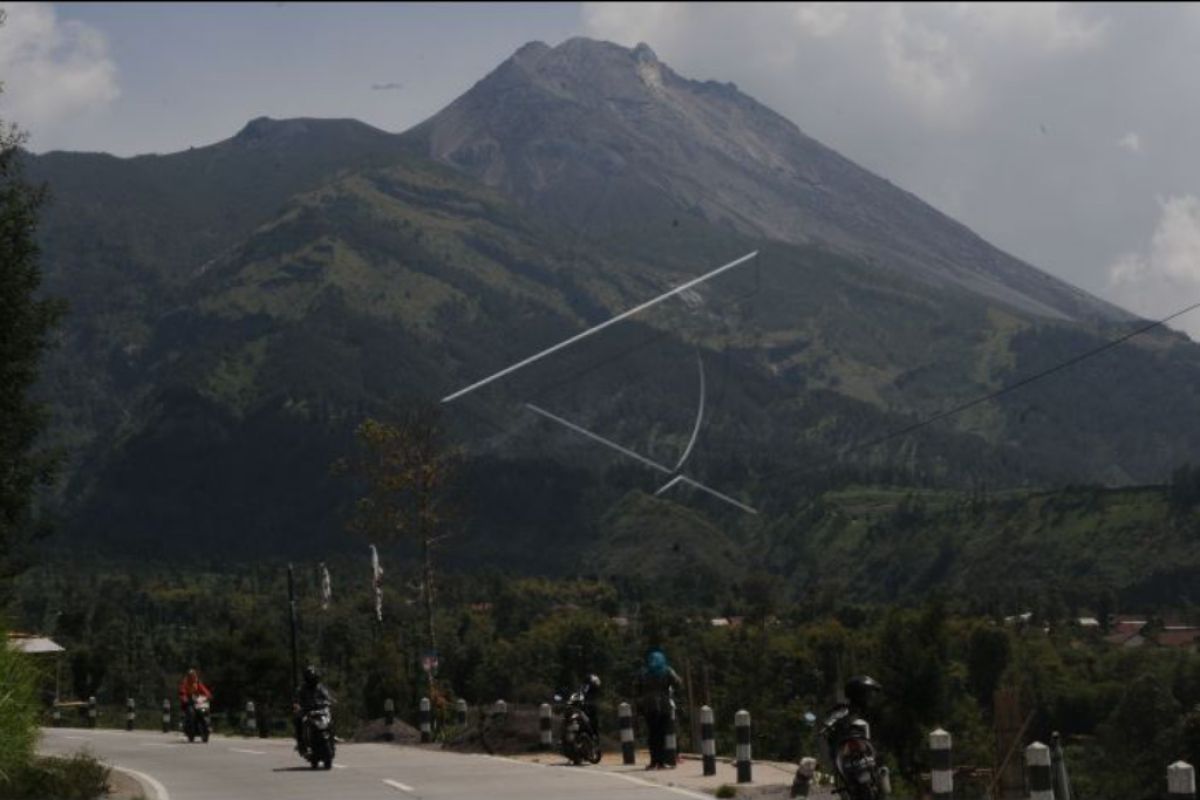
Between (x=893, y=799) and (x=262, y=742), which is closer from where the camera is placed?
(x=893, y=799)

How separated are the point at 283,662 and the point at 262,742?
34.7m

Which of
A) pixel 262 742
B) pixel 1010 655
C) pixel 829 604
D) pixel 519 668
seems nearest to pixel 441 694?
pixel 262 742

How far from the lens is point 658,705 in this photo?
26.5m

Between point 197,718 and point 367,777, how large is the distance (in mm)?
15862

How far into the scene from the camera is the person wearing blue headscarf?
2647 cm

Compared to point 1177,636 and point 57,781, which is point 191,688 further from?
point 1177,636

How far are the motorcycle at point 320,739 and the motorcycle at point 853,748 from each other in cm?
1292

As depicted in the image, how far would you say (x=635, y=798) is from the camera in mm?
21500

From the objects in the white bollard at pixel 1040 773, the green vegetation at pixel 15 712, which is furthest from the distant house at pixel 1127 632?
the white bollard at pixel 1040 773

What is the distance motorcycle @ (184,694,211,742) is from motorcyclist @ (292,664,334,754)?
10.6 meters

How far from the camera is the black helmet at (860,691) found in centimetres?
1764

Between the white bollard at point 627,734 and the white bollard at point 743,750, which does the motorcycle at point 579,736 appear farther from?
the white bollard at point 743,750

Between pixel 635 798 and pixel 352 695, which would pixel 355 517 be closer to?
pixel 635 798

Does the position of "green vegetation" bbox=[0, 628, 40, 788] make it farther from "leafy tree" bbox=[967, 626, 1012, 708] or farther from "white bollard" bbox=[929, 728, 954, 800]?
"leafy tree" bbox=[967, 626, 1012, 708]
